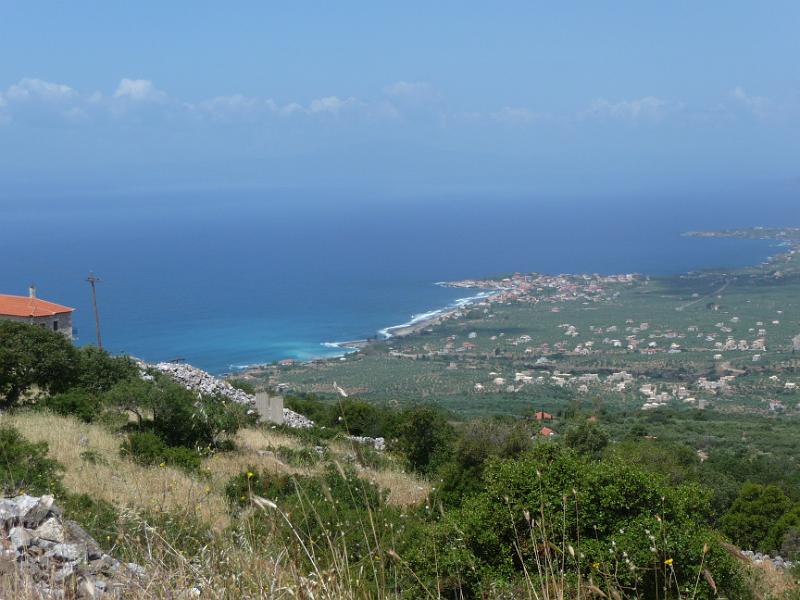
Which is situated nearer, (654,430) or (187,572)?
(187,572)

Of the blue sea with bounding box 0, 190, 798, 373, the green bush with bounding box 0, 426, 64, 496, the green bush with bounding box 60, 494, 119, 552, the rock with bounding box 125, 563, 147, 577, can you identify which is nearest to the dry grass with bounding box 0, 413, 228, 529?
the green bush with bounding box 60, 494, 119, 552

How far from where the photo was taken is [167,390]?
40.4 feet

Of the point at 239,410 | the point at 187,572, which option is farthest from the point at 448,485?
the point at 187,572

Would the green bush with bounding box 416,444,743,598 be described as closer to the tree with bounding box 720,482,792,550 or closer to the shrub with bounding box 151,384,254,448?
the shrub with bounding box 151,384,254,448

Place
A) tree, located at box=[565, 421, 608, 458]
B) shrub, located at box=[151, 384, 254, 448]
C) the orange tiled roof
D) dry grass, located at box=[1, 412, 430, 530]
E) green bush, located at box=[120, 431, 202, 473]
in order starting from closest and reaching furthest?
1. dry grass, located at box=[1, 412, 430, 530]
2. green bush, located at box=[120, 431, 202, 473]
3. shrub, located at box=[151, 384, 254, 448]
4. tree, located at box=[565, 421, 608, 458]
5. the orange tiled roof

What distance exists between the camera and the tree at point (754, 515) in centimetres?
1220

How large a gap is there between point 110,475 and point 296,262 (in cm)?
10705

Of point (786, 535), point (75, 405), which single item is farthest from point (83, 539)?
point (786, 535)

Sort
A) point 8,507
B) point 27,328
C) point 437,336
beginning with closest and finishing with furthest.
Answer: point 8,507 → point 27,328 → point 437,336

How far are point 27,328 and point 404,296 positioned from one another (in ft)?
231

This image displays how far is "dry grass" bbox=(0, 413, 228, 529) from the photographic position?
18.2ft

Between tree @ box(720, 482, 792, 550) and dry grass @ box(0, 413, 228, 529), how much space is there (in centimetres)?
899

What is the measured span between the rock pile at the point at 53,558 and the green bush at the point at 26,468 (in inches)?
41.1

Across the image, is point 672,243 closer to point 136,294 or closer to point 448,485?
point 136,294
